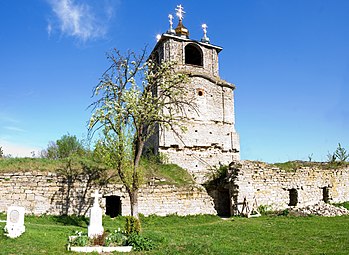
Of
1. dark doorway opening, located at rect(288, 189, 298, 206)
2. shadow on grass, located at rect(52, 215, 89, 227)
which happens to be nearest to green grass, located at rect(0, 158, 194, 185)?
shadow on grass, located at rect(52, 215, 89, 227)

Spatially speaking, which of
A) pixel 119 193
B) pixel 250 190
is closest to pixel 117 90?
pixel 119 193

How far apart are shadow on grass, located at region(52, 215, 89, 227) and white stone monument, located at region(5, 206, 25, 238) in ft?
13.3

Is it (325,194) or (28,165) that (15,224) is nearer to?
(28,165)

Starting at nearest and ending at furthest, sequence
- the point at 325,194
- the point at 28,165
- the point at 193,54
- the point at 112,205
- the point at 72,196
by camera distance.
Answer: the point at 72,196, the point at 28,165, the point at 112,205, the point at 325,194, the point at 193,54

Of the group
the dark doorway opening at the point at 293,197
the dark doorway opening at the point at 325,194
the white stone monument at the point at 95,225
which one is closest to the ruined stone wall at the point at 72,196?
the white stone monument at the point at 95,225

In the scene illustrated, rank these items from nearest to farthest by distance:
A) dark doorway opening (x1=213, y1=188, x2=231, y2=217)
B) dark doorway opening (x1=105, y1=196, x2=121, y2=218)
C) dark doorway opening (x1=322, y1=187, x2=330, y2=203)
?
dark doorway opening (x1=105, y1=196, x2=121, y2=218)
dark doorway opening (x1=213, y1=188, x2=231, y2=217)
dark doorway opening (x1=322, y1=187, x2=330, y2=203)

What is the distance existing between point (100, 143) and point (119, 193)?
284cm

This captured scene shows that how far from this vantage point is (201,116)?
23.1 metres

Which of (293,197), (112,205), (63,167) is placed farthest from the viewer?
(293,197)

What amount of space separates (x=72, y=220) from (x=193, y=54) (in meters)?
16.7

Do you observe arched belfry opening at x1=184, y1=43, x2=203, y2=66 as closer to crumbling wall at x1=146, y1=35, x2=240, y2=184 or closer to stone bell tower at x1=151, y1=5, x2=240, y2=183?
stone bell tower at x1=151, y1=5, x2=240, y2=183

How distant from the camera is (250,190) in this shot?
17.5 metres

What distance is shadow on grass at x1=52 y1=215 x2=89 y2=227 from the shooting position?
1383 cm

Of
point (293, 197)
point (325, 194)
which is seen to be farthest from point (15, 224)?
point (325, 194)
